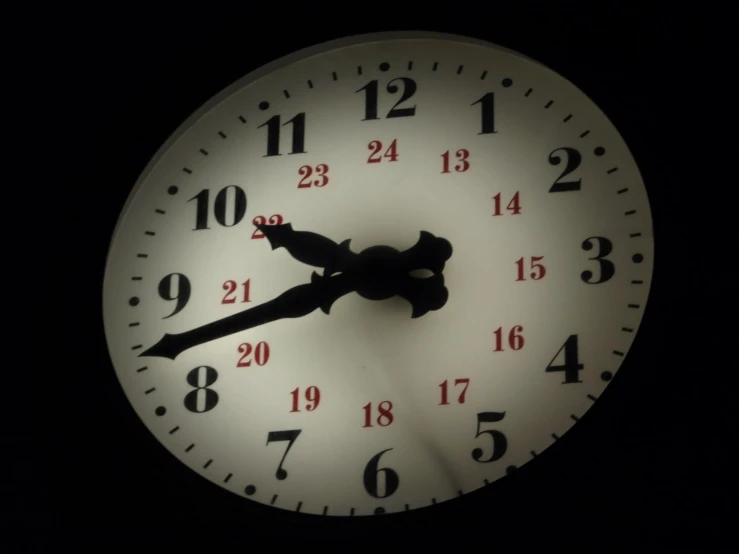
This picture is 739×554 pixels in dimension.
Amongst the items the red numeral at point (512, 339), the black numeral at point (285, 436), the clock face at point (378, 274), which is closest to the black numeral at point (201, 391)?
the clock face at point (378, 274)

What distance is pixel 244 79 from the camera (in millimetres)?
3508

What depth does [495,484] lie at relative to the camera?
122 inches

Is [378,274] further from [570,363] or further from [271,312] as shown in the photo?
[570,363]

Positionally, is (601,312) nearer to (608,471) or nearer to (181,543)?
(608,471)

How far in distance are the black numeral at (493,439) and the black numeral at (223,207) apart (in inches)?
22.7

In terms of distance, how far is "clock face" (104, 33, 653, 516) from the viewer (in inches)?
126

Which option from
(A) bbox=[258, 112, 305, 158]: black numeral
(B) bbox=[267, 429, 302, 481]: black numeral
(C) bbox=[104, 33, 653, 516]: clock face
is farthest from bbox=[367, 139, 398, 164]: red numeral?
(B) bbox=[267, 429, 302, 481]: black numeral

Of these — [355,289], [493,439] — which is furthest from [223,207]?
[493,439]

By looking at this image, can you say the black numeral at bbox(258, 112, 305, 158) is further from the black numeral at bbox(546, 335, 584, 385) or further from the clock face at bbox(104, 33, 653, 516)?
the black numeral at bbox(546, 335, 584, 385)

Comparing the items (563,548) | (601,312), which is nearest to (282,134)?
(601,312)

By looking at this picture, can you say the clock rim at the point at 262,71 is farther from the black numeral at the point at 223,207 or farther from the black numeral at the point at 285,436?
the black numeral at the point at 285,436

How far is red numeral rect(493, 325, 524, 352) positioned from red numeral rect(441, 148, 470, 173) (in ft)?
1.00

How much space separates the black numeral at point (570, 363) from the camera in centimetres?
319

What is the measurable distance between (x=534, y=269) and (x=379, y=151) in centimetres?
36
